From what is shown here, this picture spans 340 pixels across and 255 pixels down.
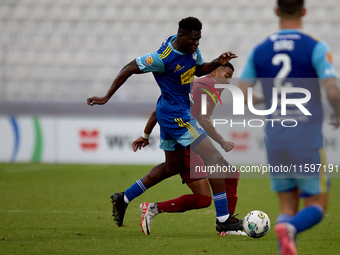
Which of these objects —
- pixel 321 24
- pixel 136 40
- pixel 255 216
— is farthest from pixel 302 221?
pixel 321 24

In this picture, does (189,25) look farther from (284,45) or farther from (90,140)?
(90,140)

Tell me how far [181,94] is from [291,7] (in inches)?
87.2

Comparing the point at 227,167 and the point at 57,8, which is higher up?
the point at 57,8

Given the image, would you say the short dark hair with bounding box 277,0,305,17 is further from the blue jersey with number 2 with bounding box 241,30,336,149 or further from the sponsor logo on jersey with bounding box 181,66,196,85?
the sponsor logo on jersey with bounding box 181,66,196,85

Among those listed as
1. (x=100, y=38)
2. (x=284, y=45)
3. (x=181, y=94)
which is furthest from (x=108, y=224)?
(x=100, y=38)

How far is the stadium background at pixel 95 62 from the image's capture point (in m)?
14.3

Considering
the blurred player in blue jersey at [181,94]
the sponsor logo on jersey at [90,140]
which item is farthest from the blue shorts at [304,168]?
the sponsor logo on jersey at [90,140]

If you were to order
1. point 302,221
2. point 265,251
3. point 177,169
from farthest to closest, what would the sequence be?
1. point 177,169
2. point 265,251
3. point 302,221

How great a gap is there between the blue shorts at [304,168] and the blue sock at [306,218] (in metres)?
0.11

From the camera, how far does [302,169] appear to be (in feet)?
10.5

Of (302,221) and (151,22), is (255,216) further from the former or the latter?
(151,22)

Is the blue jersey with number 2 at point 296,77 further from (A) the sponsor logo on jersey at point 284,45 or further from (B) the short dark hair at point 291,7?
(B) the short dark hair at point 291,7

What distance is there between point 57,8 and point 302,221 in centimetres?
1709

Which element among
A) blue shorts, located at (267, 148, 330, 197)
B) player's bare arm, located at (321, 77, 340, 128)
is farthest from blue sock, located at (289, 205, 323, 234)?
player's bare arm, located at (321, 77, 340, 128)
